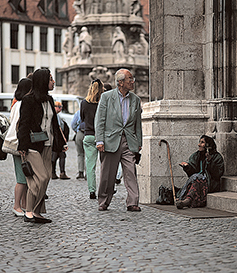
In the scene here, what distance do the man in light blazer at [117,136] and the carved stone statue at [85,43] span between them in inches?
1049

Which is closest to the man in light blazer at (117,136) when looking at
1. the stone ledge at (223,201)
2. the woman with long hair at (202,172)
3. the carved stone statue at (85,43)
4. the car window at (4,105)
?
the woman with long hair at (202,172)

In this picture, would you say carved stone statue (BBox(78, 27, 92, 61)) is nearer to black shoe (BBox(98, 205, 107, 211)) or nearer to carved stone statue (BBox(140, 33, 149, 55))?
carved stone statue (BBox(140, 33, 149, 55))

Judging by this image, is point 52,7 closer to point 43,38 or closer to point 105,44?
point 43,38

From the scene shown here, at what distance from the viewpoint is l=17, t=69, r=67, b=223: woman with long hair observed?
7848 mm

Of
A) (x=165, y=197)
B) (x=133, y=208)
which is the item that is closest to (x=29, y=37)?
(x=165, y=197)

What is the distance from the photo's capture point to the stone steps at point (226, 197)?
8.62 m

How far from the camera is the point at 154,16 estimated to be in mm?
10617

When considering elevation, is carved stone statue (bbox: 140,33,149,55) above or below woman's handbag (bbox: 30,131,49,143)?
above

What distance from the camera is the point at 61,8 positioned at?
6694 cm

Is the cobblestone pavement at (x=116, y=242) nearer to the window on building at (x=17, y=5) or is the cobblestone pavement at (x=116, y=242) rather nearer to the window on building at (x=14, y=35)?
the window on building at (x=14, y=35)

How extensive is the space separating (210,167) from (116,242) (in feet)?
10.6

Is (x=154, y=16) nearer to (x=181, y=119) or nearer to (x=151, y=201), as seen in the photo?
(x=181, y=119)

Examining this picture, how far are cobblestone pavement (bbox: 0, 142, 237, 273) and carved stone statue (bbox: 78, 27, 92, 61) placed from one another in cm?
2692

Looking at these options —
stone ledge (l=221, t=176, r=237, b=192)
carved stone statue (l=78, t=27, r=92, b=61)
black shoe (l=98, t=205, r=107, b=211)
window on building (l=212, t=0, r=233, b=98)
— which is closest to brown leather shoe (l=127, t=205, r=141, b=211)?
black shoe (l=98, t=205, r=107, b=211)
